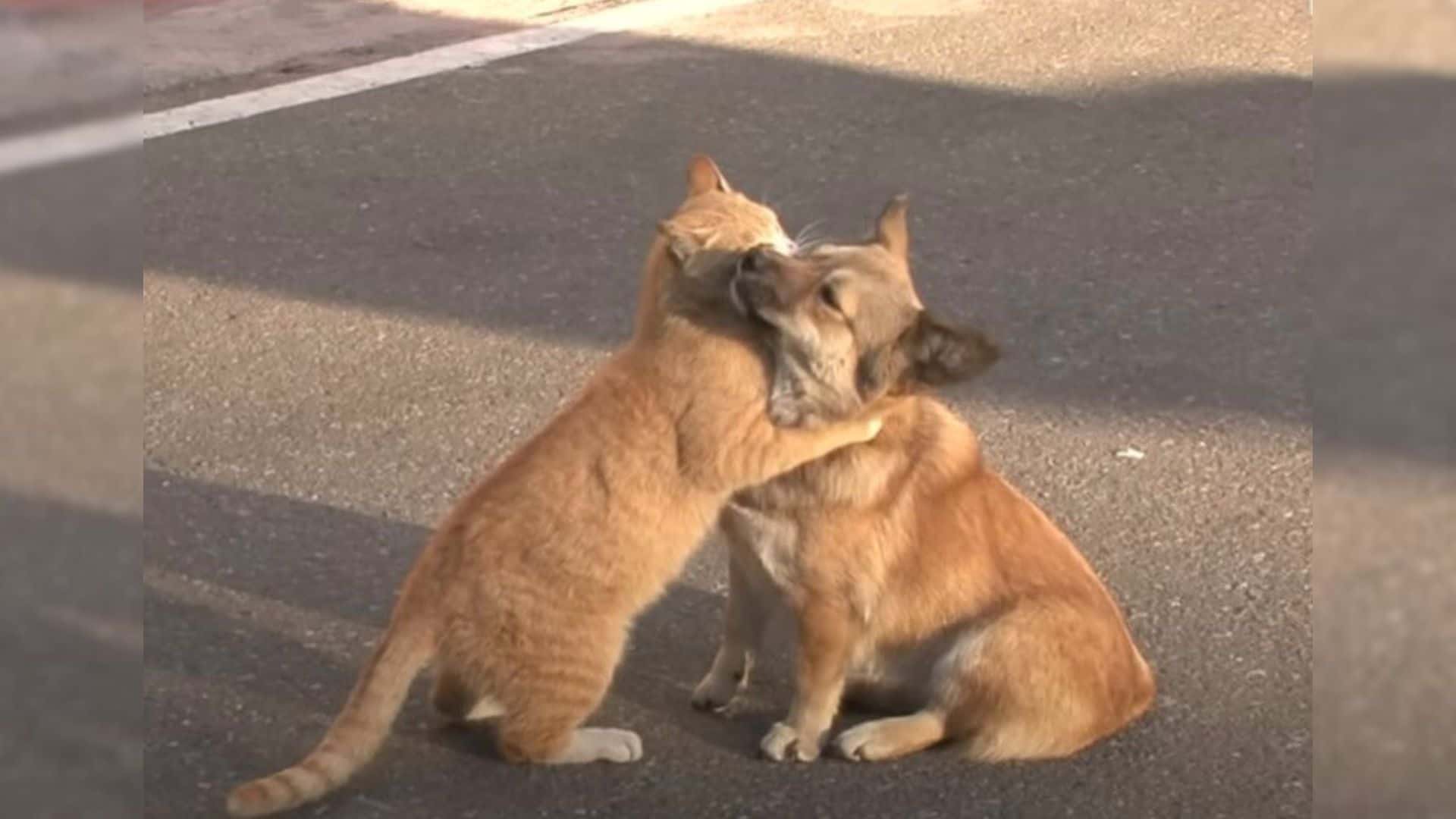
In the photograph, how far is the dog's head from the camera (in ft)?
15.3

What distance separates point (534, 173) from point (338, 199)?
655 mm

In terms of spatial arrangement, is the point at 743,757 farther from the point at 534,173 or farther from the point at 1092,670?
the point at 534,173

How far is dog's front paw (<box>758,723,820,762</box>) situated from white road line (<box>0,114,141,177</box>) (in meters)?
1.93

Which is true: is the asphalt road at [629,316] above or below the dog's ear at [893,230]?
below

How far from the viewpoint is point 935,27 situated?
10.0 m

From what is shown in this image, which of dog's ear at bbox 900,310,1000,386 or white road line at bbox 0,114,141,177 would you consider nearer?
white road line at bbox 0,114,141,177

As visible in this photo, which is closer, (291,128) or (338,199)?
(338,199)

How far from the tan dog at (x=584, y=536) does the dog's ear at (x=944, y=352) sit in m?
0.16

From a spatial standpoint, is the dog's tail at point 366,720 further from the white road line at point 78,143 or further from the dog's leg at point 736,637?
the white road line at point 78,143

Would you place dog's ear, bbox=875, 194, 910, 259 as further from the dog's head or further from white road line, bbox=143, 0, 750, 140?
white road line, bbox=143, 0, 750, 140

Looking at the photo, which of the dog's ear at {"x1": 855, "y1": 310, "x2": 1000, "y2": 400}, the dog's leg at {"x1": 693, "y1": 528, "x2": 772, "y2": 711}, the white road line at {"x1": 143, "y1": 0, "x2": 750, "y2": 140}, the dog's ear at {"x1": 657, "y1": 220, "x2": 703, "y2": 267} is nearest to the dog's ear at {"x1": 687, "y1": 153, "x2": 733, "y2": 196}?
the dog's ear at {"x1": 657, "y1": 220, "x2": 703, "y2": 267}

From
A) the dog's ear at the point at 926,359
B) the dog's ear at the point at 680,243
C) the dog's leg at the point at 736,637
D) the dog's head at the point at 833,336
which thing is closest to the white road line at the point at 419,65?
the dog's ear at the point at 680,243

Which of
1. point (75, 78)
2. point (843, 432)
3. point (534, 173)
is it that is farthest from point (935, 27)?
point (75, 78)

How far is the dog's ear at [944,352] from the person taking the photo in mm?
4613
